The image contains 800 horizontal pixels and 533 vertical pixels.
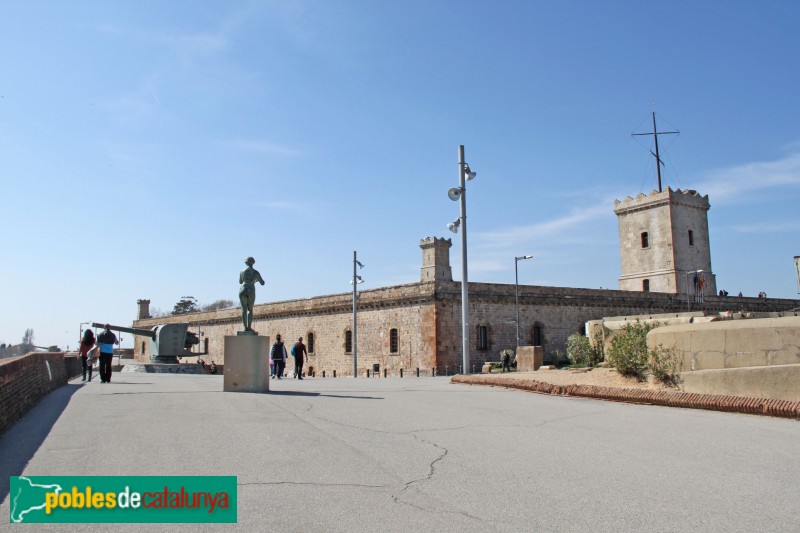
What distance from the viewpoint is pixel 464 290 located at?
16.9m

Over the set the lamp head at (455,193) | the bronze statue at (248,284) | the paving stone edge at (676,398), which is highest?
the lamp head at (455,193)

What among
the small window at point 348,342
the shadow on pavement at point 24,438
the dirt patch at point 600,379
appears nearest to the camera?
the shadow on pavement at point 24,438

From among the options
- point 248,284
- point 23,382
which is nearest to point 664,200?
point 248,284

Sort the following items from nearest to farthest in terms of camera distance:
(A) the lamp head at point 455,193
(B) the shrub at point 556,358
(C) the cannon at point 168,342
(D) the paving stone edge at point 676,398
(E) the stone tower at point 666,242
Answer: (D) the paving stone edge at point 676,398, (A) the lamp head at point 455,193, (B) the shrub at point 556,358, (C) the cannon at point 168,342, (E) the stone tower at point 666,242

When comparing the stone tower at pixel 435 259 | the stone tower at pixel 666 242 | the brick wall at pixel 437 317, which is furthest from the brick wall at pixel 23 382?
the stone tower at pixel 666 242

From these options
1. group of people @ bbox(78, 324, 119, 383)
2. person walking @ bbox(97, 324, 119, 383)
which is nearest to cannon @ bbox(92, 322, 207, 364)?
group of people @ bbox(78, 324, 119, 383)

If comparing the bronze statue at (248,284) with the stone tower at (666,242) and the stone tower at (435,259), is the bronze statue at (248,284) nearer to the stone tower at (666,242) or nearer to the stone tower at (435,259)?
the stone tower at (435,259)

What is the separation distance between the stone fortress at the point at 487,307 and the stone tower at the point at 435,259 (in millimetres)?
63

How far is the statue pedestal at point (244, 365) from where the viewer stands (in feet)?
41.1

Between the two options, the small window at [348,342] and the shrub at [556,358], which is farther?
the small window at [348,342]

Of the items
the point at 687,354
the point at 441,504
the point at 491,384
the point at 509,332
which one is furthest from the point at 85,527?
the point at 509,332

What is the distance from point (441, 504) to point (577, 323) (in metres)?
35.3

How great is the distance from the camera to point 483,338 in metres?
34.4

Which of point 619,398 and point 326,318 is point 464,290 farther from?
point 326,318
